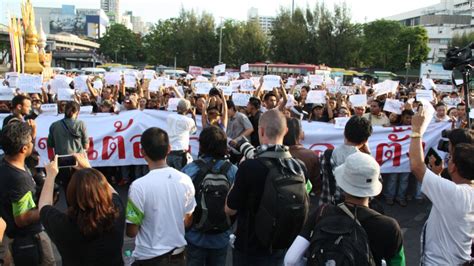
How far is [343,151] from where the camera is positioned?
3.91 metres

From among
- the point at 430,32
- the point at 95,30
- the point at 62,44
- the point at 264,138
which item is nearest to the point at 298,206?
the point at 264,138

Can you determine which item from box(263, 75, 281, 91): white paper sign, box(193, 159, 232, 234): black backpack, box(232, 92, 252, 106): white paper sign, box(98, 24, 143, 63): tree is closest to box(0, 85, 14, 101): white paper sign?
box(232, 92, 252, 106): white paper sign

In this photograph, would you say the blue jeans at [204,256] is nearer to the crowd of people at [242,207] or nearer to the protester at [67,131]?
the crowd of people at [242,207]

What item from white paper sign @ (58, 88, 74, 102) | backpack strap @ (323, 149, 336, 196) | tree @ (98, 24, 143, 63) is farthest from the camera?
tree @ (98, 24, 143, 63)

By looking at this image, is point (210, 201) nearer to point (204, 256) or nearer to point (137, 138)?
point (204, 256)

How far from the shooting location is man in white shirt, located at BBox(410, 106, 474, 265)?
281 centimetres

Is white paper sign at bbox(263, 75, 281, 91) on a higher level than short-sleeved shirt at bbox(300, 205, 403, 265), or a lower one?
higher

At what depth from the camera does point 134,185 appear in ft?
9.82

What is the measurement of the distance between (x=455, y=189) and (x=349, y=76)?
48.8m

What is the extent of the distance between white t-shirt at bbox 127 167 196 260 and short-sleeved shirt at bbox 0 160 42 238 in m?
0.71

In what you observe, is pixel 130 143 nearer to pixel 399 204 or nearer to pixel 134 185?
pixel 399 204

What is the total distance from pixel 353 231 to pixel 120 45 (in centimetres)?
10302

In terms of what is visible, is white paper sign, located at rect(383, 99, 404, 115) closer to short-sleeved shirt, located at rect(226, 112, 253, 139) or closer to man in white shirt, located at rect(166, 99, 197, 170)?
short-sleeved shirt, located at rect(226, 112, 253, 139)

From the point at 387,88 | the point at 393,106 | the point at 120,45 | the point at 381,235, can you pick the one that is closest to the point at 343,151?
the point at 381,235
